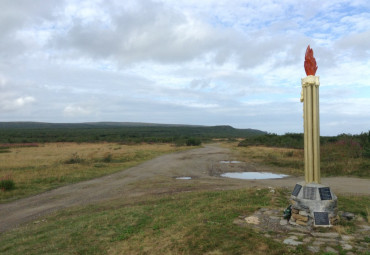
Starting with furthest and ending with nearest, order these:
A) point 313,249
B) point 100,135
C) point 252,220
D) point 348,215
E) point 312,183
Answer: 1. point 100,135
2. point 348,215
3. point 252,220
4. point 312,183
5. point 313,249

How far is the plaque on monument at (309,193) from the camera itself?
5.74m

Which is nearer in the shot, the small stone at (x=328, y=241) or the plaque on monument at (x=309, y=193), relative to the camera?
the small stone at (x=328, y=241)

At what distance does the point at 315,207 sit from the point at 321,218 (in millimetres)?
228

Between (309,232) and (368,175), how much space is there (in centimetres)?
1212

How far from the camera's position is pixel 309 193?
5.80m

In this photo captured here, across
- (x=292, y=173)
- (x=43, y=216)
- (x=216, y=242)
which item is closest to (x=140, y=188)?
(x=43, y=216)

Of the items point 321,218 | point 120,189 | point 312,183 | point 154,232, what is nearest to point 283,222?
point 321,218

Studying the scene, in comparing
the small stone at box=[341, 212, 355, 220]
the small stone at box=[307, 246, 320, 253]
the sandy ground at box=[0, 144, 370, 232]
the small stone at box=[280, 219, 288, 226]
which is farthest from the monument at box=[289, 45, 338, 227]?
the sandy ground at box=[0, 144, 370, 232]

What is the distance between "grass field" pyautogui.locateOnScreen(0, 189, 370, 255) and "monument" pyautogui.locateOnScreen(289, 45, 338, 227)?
0.46 meters

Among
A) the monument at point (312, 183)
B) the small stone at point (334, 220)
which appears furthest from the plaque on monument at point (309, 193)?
the small stone at point (334, 220)

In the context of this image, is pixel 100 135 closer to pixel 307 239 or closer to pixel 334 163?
pixel 334 163

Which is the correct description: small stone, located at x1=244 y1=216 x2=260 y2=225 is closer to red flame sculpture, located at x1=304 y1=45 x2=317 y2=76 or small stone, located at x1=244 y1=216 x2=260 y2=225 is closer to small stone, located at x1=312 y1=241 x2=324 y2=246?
small stone, located at x1=312 y1=241 x2=324 y2=246

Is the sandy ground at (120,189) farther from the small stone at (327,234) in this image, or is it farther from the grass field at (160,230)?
the small stone at (327,234)

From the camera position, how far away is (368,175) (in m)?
15.0
